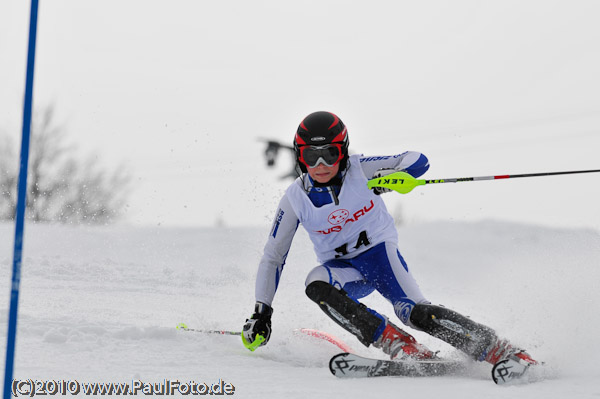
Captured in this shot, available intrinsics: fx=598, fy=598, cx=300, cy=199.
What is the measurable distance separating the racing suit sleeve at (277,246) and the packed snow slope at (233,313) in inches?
17.9

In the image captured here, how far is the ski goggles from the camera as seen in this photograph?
3.58m

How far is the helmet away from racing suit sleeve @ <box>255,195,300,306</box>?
0.36 meters

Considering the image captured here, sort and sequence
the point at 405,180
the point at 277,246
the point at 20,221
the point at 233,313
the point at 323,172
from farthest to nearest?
1. the point at 233,313
2. the point at 277,246
3. the point at 323,172
4. the point at 405,180
5. the point at 20,221

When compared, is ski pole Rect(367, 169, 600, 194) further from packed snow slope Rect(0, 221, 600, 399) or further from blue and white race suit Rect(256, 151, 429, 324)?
packed snow slope Rect(0, 221, 600, 399)

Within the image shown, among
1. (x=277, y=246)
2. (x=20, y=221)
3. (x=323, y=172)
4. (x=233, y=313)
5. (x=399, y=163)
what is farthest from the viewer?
(x=233, y=313)

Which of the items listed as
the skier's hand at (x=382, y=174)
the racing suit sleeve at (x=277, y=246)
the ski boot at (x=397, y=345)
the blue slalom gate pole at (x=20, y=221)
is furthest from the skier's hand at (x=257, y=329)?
the blue slalom gate pole at (x=20, y=221)

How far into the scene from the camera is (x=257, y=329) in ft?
11.7

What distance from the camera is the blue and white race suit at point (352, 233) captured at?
12.1ft

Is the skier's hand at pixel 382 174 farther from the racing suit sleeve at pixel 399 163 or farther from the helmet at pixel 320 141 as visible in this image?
the helmet at pixel 320 141

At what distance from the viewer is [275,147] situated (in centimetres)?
1327

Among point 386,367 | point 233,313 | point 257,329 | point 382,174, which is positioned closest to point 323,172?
point 382,174

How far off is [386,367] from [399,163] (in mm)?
1298

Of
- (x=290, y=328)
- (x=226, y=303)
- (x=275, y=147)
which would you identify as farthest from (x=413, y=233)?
(x=290, y=328)

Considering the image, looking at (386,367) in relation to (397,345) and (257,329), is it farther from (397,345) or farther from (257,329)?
(257,329)
